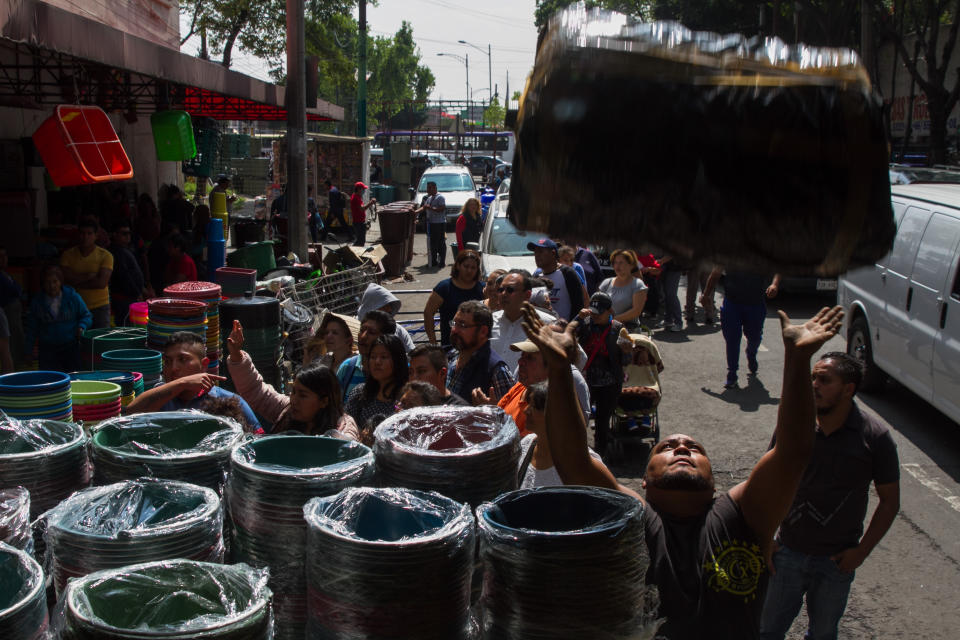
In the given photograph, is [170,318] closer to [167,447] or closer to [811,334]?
[167,447]

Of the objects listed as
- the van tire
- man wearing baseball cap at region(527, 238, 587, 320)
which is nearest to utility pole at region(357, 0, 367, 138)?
man wearing baseball cap at region(527, 238, 587, 320)

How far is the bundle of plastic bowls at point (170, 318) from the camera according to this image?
643cm

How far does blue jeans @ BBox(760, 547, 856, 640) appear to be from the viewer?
4.50 metres

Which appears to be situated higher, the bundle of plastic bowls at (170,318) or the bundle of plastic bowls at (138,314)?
the bundle of plastic bowls at (170,318)

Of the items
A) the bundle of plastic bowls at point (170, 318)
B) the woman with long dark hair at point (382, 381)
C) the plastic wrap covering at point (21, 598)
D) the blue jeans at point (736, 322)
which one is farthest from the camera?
the blue jeans at point (736, 322)

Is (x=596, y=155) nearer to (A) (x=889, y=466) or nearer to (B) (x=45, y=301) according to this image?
(A) (x=889, y=466)

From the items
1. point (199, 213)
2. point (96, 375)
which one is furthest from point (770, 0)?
point (199, 213)

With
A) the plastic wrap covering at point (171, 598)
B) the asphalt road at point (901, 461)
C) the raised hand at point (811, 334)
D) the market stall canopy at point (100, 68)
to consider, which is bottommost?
the asphalt road at point (901, 461)

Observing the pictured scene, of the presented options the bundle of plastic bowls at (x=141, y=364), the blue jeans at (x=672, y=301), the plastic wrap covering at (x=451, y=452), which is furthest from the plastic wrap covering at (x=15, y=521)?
the blue jeans at (x=672, y=301)

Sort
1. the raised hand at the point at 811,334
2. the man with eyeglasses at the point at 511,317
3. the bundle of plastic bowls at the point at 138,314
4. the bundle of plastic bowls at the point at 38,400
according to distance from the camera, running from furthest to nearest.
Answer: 1. the bundle of plastic bowls at the point at 138,314
2. the man with eyeglasses at the point at 511,317
3. the bundle of plastic bowls at the point at 38,400
4. the raised hand at the point at 811,334

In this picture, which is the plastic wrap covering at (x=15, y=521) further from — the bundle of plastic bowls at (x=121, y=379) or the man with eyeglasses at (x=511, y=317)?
the man with eyeglasses at (x=511, y=317)

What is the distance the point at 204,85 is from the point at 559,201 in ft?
35.7

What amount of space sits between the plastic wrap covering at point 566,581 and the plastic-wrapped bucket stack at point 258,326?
206 inches

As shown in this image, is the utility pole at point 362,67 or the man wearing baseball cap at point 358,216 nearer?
the man wearing baseball cap at point 358,216
